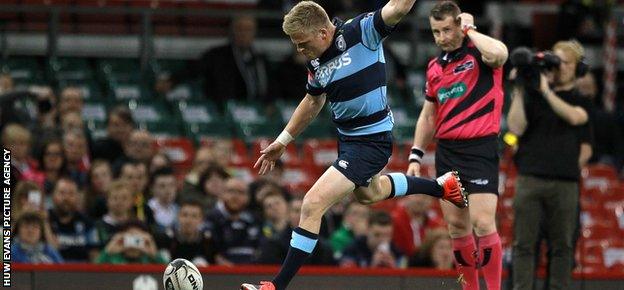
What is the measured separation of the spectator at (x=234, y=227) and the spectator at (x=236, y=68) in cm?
367

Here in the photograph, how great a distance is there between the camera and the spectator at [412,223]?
12.5 meters

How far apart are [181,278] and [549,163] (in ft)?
10.3

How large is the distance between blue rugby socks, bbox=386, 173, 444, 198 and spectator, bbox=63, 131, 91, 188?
4.33 m

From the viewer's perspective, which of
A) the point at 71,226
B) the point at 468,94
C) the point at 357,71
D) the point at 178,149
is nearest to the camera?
the point at 357,71

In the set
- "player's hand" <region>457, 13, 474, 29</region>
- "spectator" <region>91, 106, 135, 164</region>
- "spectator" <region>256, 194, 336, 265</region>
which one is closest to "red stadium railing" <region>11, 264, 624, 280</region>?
"spectator" <region>256, 194, 336, 265</region>

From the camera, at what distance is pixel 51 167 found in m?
12.2

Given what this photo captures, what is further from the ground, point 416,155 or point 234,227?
point 416,155

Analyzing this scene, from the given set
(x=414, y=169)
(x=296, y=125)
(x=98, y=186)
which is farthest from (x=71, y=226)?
(x=414, y=169)

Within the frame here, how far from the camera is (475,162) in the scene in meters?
9.27

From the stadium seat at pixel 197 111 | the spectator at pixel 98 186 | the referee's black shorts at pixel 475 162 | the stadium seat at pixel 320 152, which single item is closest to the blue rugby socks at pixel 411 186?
the referee's black shorts at pixel 475 162

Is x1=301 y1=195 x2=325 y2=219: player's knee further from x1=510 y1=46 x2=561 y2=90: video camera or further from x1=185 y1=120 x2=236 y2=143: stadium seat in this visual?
x1=185 y1=120 x2=236 y2=143: stadium seat

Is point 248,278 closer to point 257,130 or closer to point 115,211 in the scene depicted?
point 115,211

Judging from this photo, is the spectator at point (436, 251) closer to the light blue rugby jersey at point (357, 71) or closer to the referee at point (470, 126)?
the referee at point (470, 126)

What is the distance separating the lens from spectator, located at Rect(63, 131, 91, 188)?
1255cm
